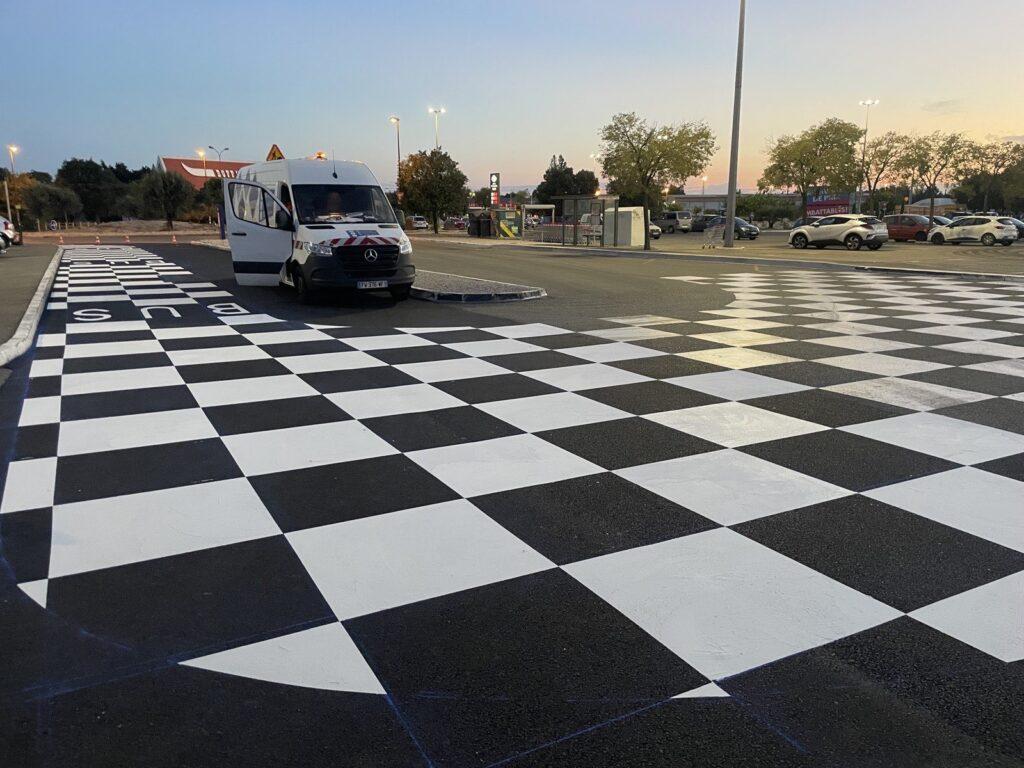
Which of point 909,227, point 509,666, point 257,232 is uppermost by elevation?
point 257,232

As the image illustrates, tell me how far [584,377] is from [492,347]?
176 centimetres

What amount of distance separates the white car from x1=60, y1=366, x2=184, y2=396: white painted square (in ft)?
122

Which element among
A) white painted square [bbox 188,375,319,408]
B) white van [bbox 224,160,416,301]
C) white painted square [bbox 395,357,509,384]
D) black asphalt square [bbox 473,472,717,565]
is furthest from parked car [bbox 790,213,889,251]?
black asphalt square [bbox 473,472,717,565]

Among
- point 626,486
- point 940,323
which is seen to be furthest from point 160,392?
point 940,323

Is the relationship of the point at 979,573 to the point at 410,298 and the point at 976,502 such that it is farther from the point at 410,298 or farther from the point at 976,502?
the point at 410,298

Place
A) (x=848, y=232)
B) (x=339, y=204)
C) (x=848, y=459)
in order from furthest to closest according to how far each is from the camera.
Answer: (x=848, y=232)
(x=339, y=204)
(x=848, y=459)

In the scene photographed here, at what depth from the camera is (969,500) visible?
3.95 metres

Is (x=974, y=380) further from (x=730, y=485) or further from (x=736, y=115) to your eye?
(x=736, y=115)

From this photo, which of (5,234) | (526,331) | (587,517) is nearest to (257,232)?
(526,331)

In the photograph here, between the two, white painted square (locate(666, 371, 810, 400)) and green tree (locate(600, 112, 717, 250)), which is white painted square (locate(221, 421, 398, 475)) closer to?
white painted square (locate(666, 371, 810, 400))

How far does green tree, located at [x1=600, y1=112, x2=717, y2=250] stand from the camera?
31391mm

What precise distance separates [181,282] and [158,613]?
14.4 metres

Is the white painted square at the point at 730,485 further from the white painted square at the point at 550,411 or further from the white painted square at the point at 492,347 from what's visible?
the white painted square at the point at 492,347

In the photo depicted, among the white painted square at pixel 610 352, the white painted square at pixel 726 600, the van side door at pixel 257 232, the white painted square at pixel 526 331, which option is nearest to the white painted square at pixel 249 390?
the white painted square at pixel 610 352
